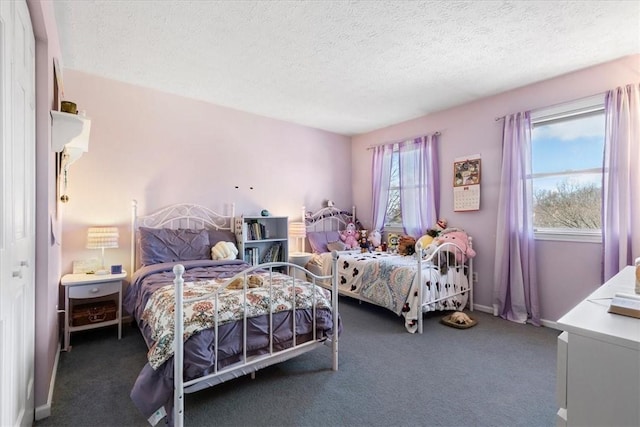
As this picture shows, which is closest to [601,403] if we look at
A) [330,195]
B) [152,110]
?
[152,110]

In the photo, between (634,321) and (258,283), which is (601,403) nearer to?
(634,321)

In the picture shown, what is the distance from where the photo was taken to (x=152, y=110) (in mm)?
3348

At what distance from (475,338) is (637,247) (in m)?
1.55

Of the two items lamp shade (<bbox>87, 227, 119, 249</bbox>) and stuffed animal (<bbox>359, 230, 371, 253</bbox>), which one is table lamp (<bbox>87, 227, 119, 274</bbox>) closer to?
lamp shade (<bbox>87, 227, 119, 249</bbox>)

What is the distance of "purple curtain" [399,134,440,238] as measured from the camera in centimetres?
402

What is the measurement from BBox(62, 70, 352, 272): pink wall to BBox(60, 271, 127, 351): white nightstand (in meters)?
0.39

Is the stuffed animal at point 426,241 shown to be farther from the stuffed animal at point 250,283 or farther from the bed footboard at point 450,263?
the stuffed animal at point 250,283

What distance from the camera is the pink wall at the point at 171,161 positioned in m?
2.98

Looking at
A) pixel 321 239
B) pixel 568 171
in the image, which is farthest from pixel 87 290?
pixel 568 171

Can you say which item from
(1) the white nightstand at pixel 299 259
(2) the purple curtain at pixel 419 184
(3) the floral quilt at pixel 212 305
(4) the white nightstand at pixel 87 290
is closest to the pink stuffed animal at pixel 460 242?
(2) the purple curtain at pixel 419 184

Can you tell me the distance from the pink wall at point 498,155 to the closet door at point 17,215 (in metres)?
3.95

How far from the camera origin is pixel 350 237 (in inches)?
183

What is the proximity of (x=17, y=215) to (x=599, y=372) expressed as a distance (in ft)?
7.09

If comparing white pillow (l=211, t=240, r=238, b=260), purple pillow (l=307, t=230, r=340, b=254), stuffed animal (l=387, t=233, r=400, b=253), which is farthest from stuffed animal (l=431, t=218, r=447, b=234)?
white pillow (l=211, t=240, r=238, b=260)
